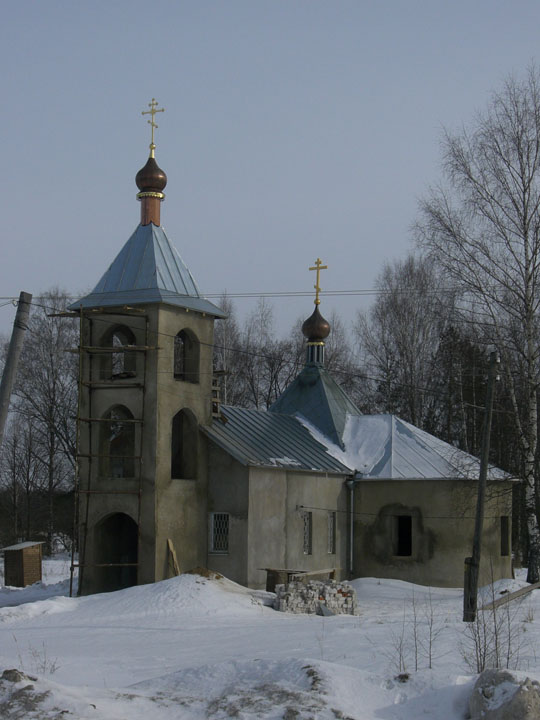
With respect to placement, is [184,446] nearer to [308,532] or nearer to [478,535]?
[308,532]

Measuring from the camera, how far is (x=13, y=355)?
13.6m

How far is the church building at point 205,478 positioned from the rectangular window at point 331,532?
0.17ft

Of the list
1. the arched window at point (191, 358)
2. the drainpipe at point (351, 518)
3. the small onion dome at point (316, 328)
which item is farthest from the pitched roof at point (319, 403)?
the arched window at point (191, 358)

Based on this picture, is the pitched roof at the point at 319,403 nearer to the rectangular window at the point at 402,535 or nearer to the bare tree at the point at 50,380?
the rectangular window at the point at 402,535

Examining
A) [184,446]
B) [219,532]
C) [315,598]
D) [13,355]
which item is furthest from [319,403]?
[13,355]

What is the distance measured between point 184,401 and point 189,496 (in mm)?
2210

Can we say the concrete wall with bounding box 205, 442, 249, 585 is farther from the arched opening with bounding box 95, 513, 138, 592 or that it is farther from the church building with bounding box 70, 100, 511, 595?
the arched opening with bounding box 95, 513, 138, 592

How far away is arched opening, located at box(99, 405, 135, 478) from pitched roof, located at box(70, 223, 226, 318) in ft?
8.72

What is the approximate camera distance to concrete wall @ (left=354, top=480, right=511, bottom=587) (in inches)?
998

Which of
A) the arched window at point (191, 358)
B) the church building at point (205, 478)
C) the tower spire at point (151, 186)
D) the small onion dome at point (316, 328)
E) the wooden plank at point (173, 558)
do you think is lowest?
the wooden plank at point (173, 558)

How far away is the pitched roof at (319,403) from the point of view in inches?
1131

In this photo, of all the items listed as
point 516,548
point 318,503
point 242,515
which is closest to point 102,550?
point 242,515

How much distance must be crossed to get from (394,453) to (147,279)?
8.57m

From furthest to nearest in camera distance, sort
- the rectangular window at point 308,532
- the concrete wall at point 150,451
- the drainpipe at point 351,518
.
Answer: the drainpipe at point 351,518 → the rectangular window at point 308,532 → the concrete wall at point 150,451
